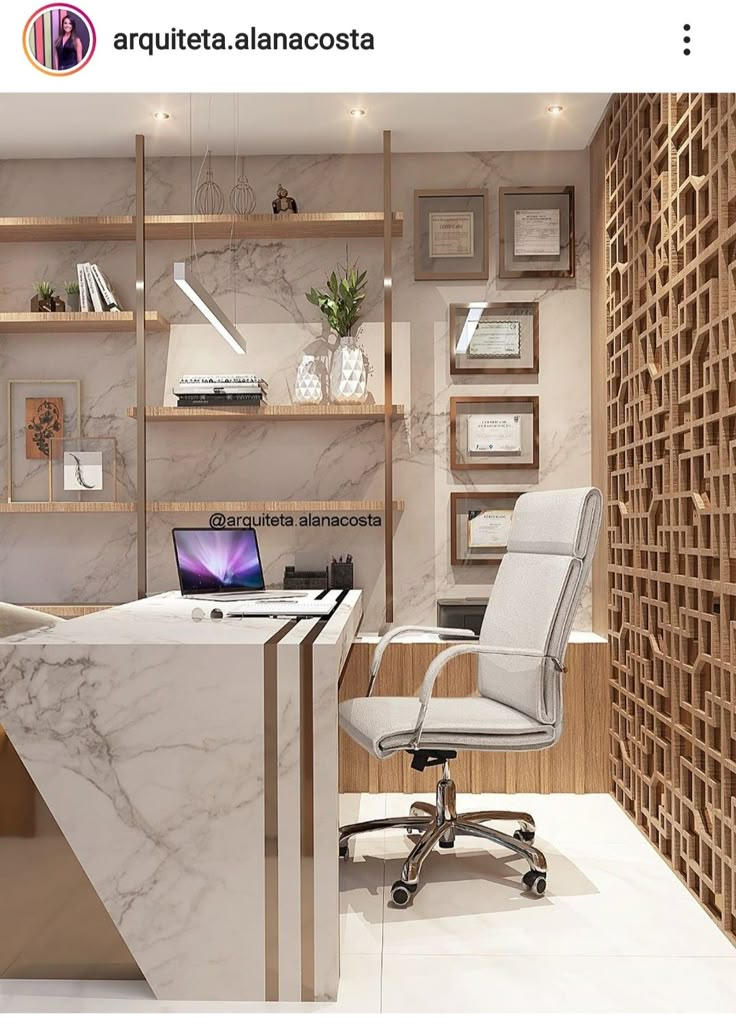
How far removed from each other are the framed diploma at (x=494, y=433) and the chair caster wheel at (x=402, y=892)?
1.99 m

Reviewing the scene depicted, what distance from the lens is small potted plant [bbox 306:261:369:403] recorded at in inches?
153

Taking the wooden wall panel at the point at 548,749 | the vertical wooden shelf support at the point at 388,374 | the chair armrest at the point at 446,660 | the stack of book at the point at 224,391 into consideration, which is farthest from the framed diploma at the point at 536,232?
the chair armrest at the point at 446,660

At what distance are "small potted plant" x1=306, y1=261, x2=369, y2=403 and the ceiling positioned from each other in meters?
0.61

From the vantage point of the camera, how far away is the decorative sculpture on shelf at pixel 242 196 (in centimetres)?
411

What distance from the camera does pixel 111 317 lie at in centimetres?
391

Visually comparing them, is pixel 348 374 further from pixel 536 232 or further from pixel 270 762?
pixel 270 762

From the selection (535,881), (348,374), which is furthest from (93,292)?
(535,881)

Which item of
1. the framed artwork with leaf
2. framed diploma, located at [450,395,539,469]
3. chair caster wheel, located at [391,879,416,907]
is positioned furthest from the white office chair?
the framed artwork with leaf

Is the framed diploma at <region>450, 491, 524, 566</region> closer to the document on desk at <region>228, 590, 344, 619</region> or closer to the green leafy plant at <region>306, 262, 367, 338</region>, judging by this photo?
the green leafy plant at <region>306, 262, 367, 338</region>

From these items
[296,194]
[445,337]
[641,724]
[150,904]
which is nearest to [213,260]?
[296,194]

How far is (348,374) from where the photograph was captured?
12.8 feet

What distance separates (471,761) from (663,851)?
0.93m

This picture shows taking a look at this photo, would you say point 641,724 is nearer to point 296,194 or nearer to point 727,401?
point 727,401
